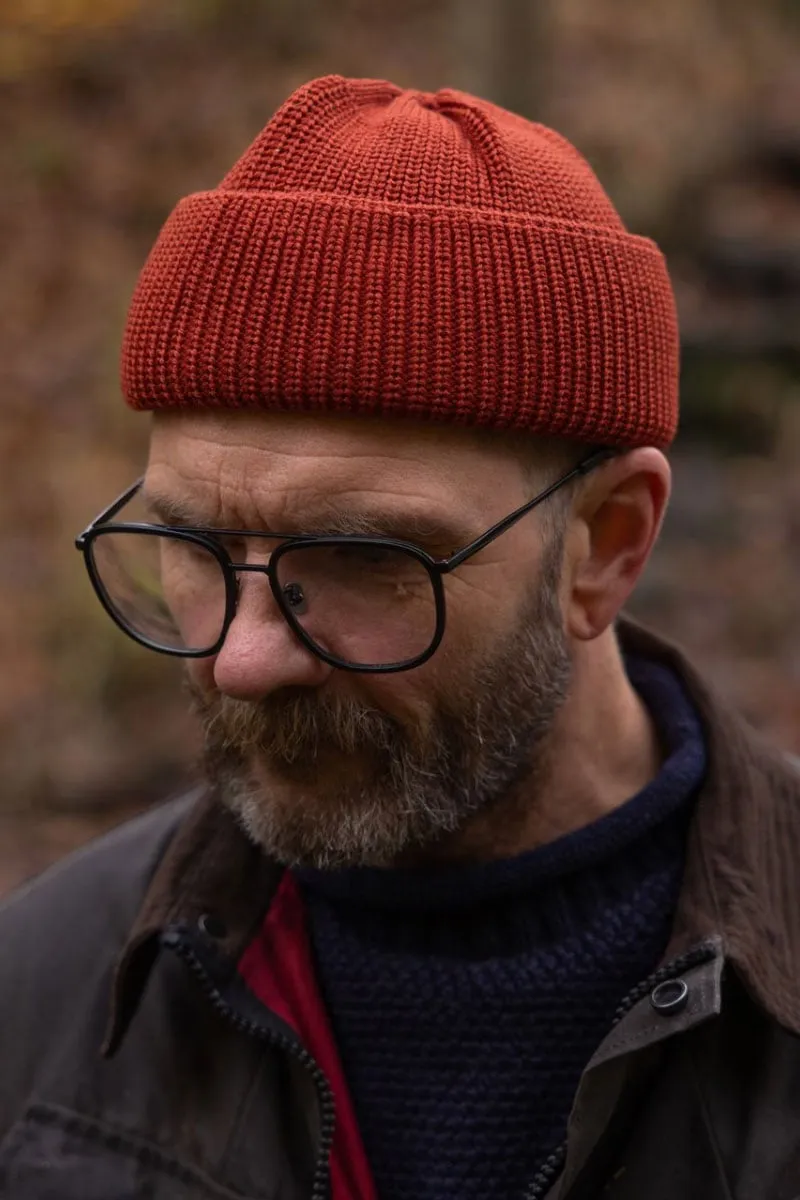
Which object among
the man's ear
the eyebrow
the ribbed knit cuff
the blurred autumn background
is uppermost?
the ribbed knit cuff

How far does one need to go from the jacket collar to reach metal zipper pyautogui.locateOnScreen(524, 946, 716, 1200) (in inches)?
1.3

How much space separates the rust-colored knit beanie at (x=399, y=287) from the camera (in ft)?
6.14

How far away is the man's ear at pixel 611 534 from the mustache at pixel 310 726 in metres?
0.38

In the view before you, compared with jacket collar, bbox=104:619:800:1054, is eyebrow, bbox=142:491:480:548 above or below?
above

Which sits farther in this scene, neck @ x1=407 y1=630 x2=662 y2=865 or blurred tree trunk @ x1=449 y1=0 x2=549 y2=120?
blurred tree trunk @ x1=449 y1=0 x2=549 y2=120

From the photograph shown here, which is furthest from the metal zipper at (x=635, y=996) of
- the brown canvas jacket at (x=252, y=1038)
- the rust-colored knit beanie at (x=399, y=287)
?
the rust-colored knit beanie at (x=399, y=287)

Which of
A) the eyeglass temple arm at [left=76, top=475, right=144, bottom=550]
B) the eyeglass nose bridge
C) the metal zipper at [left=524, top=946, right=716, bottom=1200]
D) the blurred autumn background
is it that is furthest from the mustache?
the blurred autumn background

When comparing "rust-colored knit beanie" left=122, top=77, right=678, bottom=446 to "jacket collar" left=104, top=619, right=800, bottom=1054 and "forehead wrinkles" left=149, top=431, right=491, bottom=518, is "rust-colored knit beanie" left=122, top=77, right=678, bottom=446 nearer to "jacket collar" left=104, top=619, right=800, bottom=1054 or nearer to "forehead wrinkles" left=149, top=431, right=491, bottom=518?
"forehead wrinkles" left=149, top=431, right=491, bottom=518

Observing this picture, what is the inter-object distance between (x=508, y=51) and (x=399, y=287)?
5.17 m

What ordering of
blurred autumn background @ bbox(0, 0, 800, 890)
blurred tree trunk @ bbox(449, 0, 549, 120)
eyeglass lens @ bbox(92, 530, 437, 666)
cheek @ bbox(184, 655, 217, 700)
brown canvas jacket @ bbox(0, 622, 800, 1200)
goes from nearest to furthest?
brown canvas jacket @ bbox(0, 622, 800, 1200) → eyeglass lens @ bbox(92, 530, 437, 666) → cheek @ bbox(184, 655, 217, 700) → blurred autumn background @ bbox(0, 0, 800, 890) → blurred tree trunk @ bbox(449, 0, 549, 120)

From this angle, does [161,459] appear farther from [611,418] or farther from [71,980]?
[71,980]

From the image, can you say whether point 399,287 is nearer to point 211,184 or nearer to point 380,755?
point 380,755

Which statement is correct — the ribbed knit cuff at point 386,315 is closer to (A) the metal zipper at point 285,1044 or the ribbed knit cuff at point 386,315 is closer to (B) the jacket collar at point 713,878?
(B) the jacket collar at point 713,878

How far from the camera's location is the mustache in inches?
77.8
